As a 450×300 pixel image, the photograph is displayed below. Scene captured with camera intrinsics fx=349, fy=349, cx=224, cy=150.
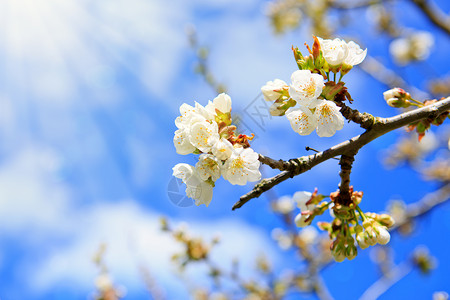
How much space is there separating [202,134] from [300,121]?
0.41 meters

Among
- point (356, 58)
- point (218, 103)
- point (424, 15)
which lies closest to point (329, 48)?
point (356, 58)

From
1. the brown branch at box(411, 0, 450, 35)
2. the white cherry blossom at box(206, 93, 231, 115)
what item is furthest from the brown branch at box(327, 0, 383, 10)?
the white cherry blossom at box(206, 93, 231, 115)

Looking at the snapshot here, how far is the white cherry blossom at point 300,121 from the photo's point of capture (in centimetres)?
140

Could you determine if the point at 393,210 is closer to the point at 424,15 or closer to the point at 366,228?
the point at 424,15

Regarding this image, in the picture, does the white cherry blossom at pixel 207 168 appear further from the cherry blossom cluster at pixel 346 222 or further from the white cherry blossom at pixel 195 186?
the cherry blossom cluster at pixel 346 222

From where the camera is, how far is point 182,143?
134cm

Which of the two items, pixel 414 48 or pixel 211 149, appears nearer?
pixel 211 149

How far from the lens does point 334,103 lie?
1368 millimetres

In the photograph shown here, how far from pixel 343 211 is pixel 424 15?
3.96m

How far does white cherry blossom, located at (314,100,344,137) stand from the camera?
1354 mm

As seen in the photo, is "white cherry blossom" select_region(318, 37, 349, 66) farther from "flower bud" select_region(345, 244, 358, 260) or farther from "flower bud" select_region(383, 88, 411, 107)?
"flower bud" select_region(345, 244, 358, 260)

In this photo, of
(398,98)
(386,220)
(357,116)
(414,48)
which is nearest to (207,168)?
(357,116)

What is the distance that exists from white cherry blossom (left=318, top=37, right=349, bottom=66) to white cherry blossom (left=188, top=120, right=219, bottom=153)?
55 centimetres

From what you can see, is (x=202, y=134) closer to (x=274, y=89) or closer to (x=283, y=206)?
(x=274, y=89)
